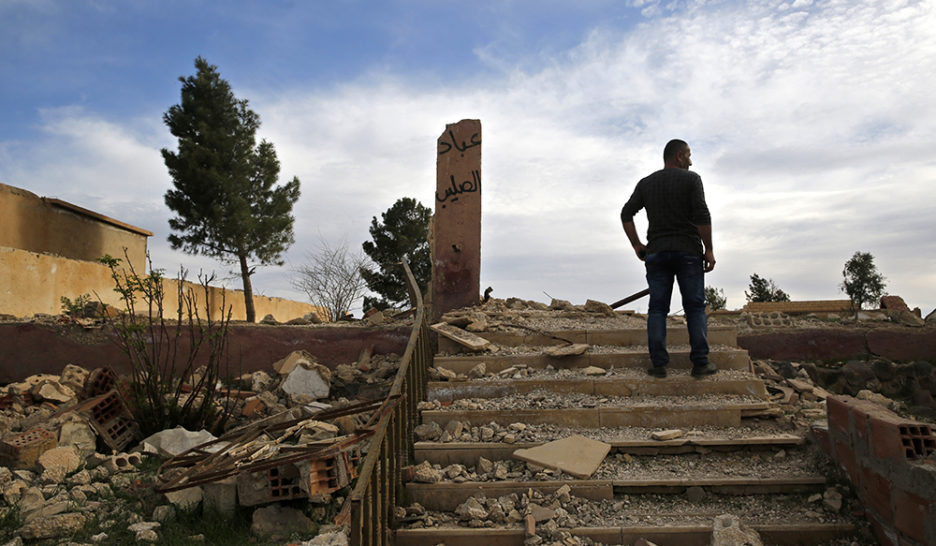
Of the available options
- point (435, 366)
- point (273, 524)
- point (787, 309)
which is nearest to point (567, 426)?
point (435, 366)

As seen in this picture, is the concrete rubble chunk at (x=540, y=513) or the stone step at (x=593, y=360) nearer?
the concrete rubble chunk at (x=540, y=513)

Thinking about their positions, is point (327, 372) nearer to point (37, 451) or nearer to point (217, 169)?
point (37, 451)

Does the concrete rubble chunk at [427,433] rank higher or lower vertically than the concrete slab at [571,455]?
higher

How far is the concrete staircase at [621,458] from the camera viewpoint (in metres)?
3.05

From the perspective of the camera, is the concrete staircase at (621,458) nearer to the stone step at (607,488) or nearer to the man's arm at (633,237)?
the stone step at (607,488)

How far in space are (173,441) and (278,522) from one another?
5.19ft

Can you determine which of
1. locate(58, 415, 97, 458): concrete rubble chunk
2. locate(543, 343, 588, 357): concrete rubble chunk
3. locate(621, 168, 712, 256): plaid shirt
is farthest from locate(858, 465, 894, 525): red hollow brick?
locate(58, 415, 97, 458): concrete rubble chunk

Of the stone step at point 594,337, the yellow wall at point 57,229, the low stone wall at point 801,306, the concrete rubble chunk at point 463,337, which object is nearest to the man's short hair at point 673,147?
the stone step at point 594,337

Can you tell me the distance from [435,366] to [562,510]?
2.05m

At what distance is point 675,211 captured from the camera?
177 inches

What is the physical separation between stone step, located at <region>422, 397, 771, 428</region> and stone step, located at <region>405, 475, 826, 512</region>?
0.68 meters

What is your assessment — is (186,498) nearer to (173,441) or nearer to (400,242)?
(173,441)

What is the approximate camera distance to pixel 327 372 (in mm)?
5680

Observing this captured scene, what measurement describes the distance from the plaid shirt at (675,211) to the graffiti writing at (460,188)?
2680 mm
